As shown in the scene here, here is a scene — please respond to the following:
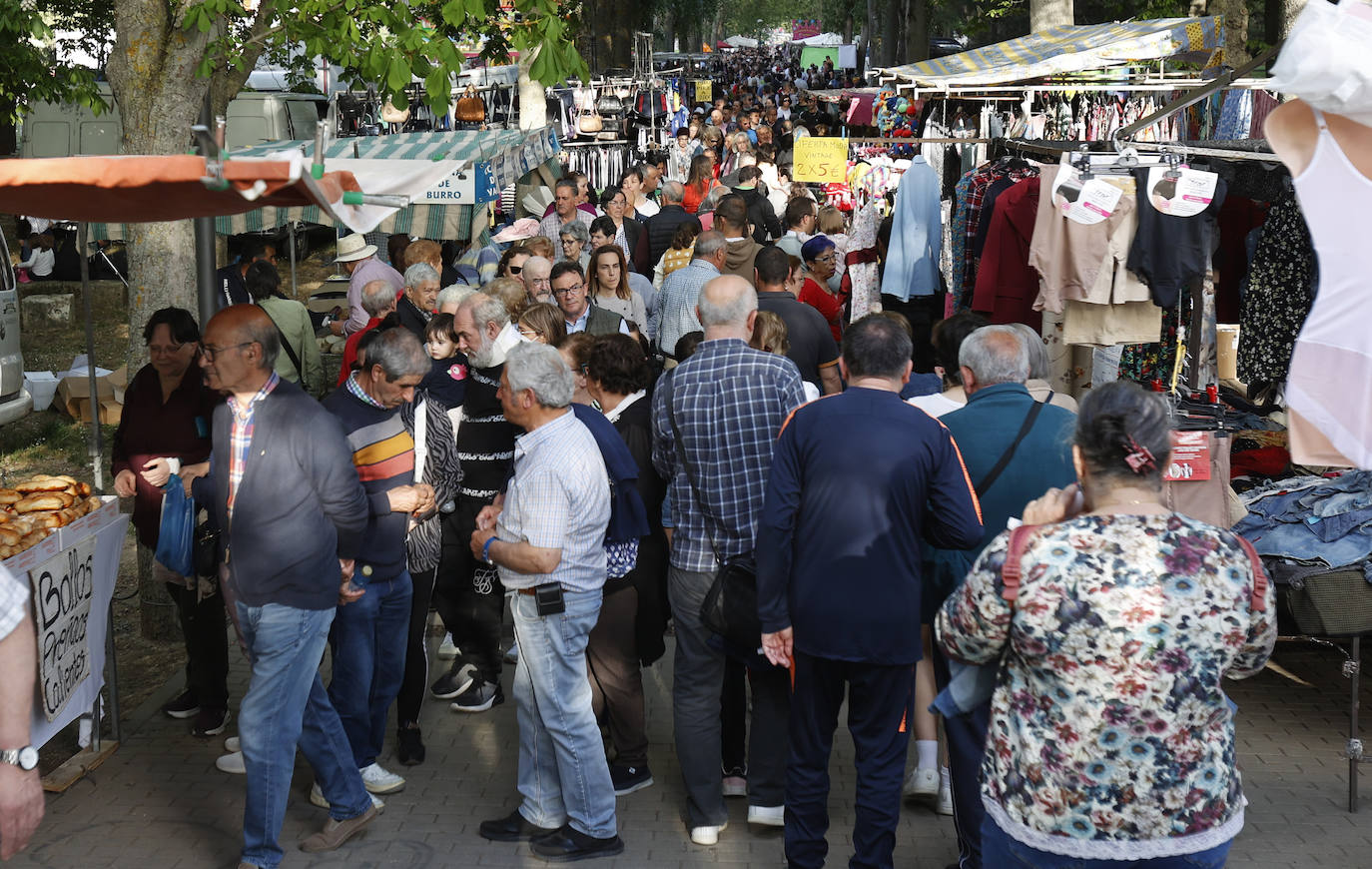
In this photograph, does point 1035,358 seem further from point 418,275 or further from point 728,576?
point 418,275

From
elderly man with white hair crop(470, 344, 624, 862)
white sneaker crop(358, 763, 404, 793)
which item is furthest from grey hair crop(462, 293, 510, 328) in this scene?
white sneaker crop(358, 763, 404, 793)

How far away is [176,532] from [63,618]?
551 millimetres

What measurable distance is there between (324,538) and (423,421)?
88 cm

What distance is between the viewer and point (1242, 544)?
10.5 ft

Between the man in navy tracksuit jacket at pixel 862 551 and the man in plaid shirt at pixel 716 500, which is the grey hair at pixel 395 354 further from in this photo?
the man in navy tracksuit jacket at pixel 862 551

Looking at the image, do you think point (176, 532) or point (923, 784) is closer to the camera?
point (176, 532)

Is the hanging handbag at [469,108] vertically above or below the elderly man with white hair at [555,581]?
above

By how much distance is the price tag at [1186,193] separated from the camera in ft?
21.8

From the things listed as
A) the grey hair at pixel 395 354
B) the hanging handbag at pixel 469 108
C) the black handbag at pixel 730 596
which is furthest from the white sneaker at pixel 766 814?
the hanging handbag at pixel 469 108

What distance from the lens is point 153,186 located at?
3.82 meters

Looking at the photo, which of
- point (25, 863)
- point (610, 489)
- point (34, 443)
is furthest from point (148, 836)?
point (34, 443)

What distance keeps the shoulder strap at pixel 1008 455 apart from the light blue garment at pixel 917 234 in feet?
17.5

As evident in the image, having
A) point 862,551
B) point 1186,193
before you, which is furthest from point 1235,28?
point 862,551

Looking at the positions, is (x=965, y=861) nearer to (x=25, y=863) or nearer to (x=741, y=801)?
(x=741, y=801)
